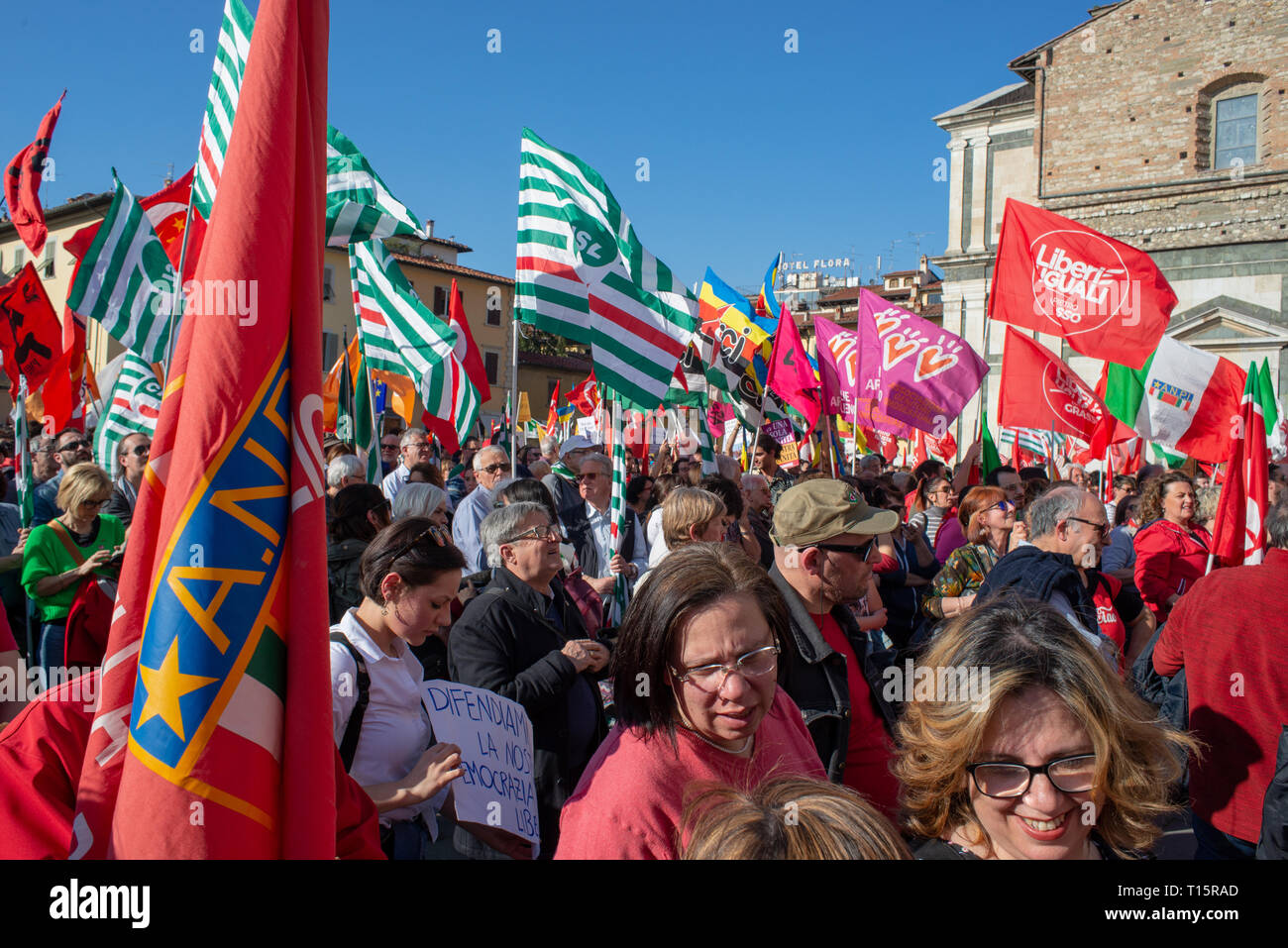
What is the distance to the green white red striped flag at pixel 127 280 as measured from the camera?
7.43 m

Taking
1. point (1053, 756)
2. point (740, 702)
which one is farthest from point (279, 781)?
point (1053, 756)

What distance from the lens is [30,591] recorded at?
5098 millimetres

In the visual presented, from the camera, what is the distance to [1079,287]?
29.4 feet

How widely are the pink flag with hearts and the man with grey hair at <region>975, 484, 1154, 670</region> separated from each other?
5141 mm

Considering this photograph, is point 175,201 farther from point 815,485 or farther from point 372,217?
point 815,485

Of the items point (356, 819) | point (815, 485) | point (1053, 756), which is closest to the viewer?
point (1053, 756)

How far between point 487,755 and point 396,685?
0.36m

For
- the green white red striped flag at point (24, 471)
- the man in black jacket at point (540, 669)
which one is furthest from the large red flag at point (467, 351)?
the man in black jacket at point (540, 669)

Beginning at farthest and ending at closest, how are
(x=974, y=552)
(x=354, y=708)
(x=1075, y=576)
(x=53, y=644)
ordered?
(x=974, y=552) → (x=53, y=644) → (x=1075, y=576) → (x=354, y=708)

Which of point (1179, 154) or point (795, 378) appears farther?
point (1179, 154)

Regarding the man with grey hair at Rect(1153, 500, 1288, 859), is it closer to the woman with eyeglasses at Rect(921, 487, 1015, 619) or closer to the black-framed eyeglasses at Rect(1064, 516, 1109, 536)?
the black-framed eyeglasses at Rect(1064, 516, 1109, 536)

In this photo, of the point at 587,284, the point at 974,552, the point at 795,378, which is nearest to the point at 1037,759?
the point at 974,552

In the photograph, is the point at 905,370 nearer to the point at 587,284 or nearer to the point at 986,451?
the point at 986,451

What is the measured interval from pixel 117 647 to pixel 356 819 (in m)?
0.80
